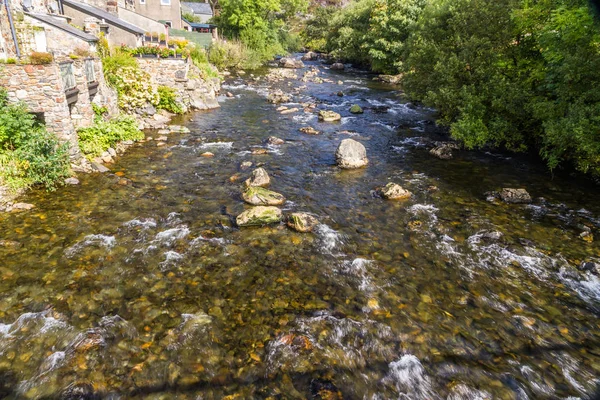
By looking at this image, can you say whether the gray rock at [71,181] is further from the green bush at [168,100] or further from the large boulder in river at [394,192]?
the large boulder in river at [394,192]

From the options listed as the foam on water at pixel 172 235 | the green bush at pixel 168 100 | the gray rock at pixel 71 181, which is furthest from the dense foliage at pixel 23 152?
the green bush at pixel 168 100

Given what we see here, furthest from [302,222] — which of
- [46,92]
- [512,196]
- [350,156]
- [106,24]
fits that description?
[106,24]

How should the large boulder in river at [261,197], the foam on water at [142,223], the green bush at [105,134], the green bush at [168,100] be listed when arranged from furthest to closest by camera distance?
the green bush at [168,100], the green bush at [105,134], the large boulder in river at [261,197], the foam on water at [142,223]

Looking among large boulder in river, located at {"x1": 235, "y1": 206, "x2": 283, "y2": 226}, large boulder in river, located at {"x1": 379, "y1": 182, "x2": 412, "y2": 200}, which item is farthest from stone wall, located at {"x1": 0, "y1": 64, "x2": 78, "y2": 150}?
large boulder in river, located at {"x1": 379, "y1": 182, "x2": 412, "y2": 200}

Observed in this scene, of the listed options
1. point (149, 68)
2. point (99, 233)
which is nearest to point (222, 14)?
point (149, 68)

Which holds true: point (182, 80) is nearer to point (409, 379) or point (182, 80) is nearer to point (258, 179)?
point (258, 179)

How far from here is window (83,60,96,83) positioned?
1702cm

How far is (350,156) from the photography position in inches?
694

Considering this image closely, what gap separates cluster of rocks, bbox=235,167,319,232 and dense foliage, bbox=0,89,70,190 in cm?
765

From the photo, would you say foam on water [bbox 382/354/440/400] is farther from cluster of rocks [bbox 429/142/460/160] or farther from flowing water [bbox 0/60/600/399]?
cluster of rocks [bbox 429/142/460/160]

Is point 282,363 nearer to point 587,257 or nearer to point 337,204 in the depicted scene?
point 337,204

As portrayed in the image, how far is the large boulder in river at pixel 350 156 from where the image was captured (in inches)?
688

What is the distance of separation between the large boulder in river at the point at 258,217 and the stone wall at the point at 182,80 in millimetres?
16956

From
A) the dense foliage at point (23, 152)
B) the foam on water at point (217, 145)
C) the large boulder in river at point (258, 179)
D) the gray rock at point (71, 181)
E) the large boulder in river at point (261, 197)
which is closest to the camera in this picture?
the dense foliage at point (23, 152)
